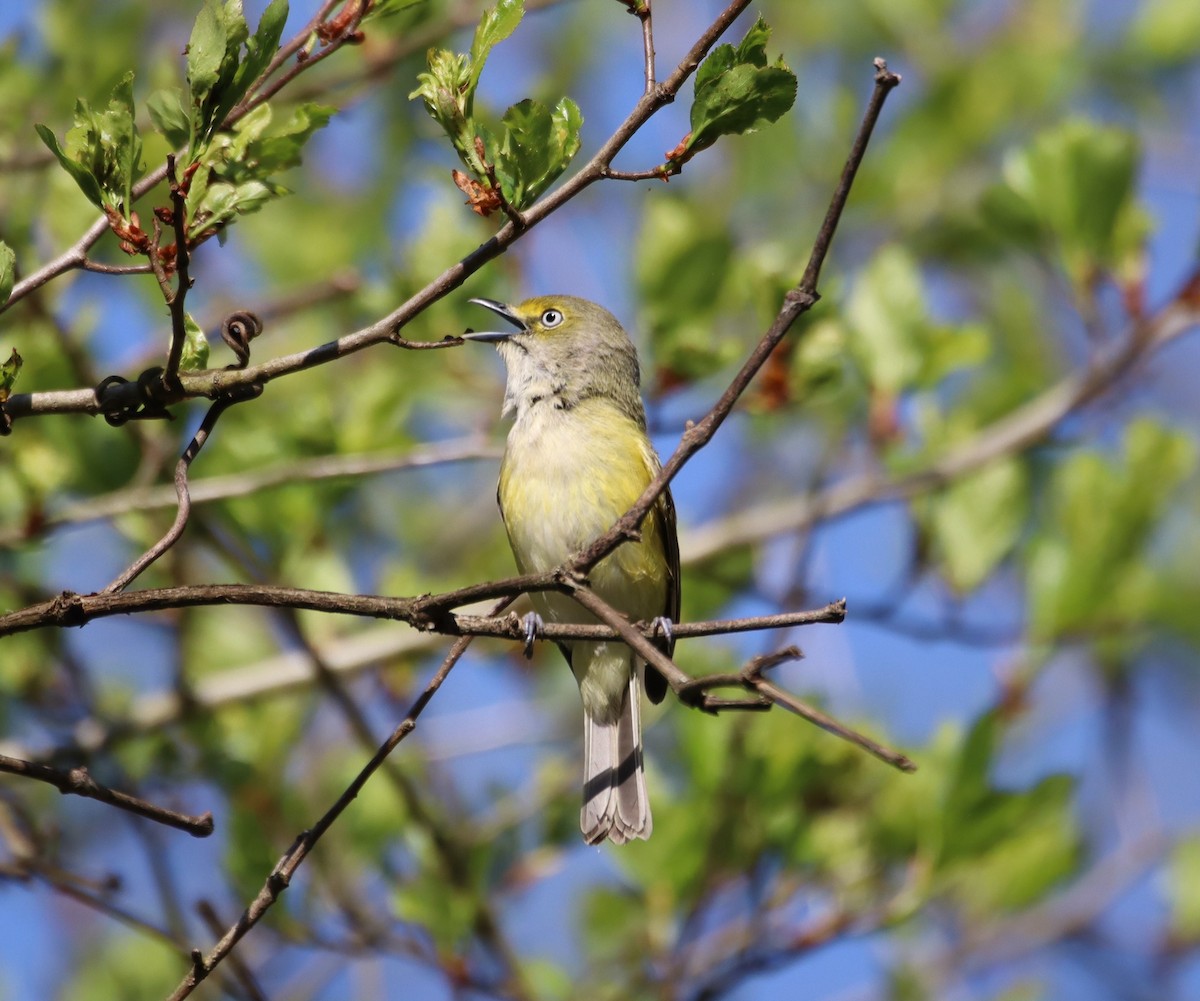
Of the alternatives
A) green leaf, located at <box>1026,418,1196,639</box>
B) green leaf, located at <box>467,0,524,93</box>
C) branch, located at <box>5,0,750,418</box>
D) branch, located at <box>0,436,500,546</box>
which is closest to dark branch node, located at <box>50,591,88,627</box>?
branch, located at <box>5,0,750,418</box>

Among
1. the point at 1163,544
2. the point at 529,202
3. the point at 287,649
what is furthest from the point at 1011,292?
the point at 529,202

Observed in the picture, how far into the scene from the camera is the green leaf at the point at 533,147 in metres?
2.54

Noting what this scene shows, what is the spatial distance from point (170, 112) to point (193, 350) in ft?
1.40

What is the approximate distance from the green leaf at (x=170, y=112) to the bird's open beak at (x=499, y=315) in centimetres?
217

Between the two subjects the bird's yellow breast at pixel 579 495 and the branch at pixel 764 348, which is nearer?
the branch at pixel 764 348

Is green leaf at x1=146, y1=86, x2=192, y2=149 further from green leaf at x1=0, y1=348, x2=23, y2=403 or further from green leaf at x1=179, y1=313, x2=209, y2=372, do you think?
green leaf at x1=0, y1=348, x2=23, y2=403

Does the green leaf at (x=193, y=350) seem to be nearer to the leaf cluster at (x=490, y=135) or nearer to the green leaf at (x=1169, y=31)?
the leaf cluster at (x=490, y=135)

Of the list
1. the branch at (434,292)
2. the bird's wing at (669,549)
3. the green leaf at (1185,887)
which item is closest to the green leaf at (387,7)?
the branch at (434,292)

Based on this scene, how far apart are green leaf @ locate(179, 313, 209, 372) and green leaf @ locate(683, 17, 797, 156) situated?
0.92 meters

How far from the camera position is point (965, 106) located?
691 cm

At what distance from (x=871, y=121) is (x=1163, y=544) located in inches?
236

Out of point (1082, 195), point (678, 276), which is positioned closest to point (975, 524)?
point (1082, 195)

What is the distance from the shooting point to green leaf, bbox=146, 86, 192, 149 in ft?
8.48

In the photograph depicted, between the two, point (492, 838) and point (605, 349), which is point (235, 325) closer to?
point (492, 838)
